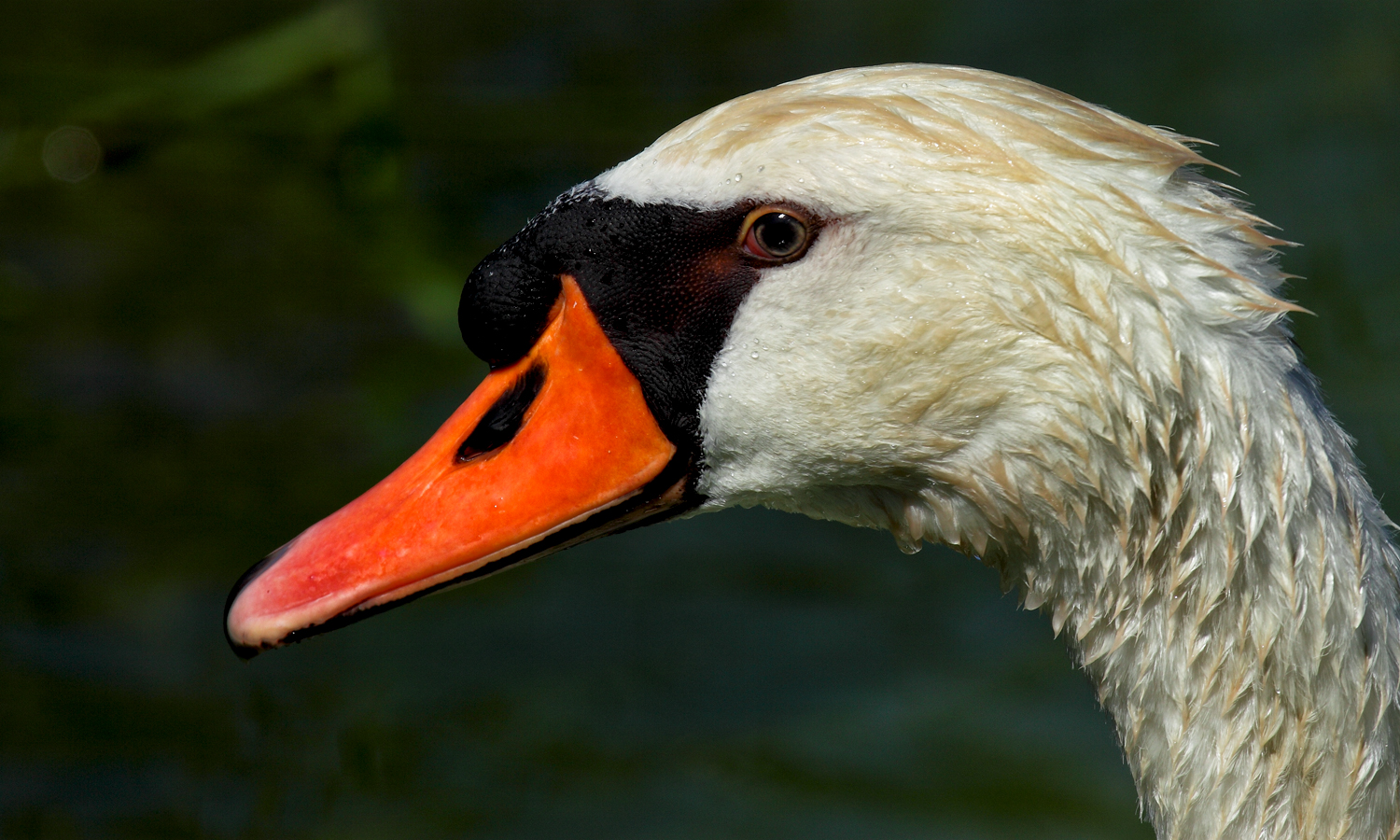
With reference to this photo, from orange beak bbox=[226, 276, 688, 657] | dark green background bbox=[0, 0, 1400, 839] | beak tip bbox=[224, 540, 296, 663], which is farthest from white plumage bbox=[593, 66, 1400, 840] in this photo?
dark green background bbox=[0, 0, 1400, 839]

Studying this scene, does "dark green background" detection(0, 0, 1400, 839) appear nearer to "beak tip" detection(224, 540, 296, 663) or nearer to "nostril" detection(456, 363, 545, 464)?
"beak tip" detection(224, 540, 296, 663)

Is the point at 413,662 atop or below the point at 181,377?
below

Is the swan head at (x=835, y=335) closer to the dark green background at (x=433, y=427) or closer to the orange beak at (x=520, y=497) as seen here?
the orange beak at (x=520, y=497)

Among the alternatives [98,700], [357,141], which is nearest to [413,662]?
[98,700]

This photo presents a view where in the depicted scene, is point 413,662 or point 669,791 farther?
point 413,662

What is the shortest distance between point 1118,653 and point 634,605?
10.8 ft

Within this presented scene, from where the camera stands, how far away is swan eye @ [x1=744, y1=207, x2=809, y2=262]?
7.51ft

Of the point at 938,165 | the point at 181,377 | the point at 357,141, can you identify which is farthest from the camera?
the point at 357,141

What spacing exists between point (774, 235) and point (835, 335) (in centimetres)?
17

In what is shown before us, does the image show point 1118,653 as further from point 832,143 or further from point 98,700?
point 98,700

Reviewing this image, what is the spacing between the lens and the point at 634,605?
5559 millimetres

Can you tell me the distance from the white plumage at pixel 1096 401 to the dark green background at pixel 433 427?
8.25 ft

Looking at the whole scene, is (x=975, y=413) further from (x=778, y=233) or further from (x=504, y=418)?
(x=504, y=418)

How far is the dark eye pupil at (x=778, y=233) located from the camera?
2289mm
